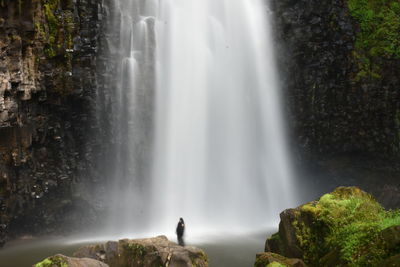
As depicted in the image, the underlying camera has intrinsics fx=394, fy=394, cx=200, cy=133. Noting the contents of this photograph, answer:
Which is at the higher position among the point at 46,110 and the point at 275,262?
the point at 46,110

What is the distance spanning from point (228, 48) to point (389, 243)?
23004 mm

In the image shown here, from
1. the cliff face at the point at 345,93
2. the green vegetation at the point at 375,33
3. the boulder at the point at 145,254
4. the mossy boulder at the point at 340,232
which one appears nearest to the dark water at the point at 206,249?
the boulder at the point at 145,254

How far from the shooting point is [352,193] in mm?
10953

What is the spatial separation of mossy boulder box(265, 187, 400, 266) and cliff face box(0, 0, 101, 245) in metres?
14.2

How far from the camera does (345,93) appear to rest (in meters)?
25.7

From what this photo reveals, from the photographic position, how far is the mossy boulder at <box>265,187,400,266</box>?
303 inches

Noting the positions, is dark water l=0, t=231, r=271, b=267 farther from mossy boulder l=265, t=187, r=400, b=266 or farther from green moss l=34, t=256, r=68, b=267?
green moss l=34, t=256, r=68, b=267

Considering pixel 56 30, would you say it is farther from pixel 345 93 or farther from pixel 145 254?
pixel 345 93

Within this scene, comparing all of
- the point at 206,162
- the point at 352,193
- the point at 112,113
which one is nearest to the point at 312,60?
the point at 206,162

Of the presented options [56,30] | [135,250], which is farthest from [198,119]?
[135,250]

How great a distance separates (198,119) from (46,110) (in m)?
9.74

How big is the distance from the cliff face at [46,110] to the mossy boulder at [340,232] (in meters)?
14.2

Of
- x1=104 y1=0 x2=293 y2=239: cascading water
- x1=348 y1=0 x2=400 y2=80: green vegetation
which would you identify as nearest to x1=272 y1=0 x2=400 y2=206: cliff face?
x1=348 y1=0 x2=400 y2=80: green vegetation

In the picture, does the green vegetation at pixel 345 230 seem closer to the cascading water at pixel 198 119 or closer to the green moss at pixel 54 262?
the green moss at pixel 54 262
